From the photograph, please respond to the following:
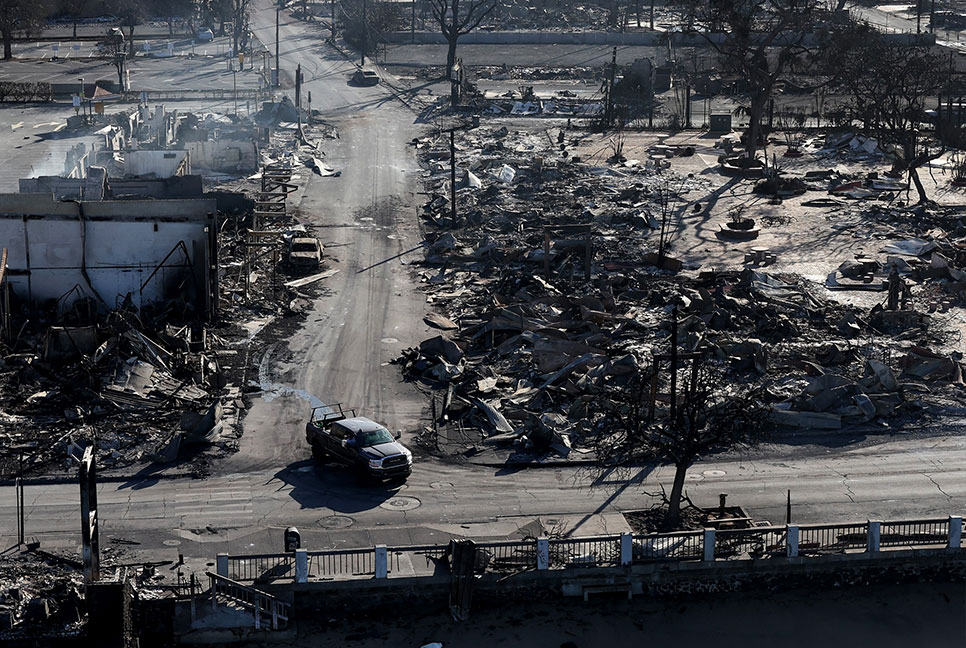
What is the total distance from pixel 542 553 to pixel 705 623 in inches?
118

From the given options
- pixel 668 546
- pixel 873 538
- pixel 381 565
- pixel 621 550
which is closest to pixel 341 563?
pixel 381 565

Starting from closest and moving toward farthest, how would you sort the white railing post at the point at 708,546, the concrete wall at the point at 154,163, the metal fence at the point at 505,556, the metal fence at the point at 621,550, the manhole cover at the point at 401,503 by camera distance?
the metal fence at the point at 621,550 → the metal fence at the point at 505,556 → the white railing post at the point at 708,546 → the manhole cover at the point at 401,503 → the concrete wall at the point at 154,163

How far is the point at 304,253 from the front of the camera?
142 ft

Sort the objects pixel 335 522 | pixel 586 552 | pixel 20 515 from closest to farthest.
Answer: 1. pixel 586 552
2. pixel 20 515
3. pixel 335 522

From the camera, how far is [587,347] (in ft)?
107

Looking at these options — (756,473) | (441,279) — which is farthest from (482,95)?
(756,473)

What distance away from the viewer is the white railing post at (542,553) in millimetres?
21812

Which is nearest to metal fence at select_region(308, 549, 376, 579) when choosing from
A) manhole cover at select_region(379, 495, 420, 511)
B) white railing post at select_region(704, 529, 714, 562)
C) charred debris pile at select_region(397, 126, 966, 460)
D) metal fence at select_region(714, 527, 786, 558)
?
manhole cover at select_region(379, 495, 420, 511)

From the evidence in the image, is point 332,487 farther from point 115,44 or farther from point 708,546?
point 115,44

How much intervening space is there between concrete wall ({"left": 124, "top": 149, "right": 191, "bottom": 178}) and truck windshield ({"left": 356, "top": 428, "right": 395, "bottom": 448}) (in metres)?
26.4

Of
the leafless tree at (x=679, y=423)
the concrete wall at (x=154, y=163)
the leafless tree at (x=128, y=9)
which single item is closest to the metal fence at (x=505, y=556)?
the leafless tree at (x=679, y=423)

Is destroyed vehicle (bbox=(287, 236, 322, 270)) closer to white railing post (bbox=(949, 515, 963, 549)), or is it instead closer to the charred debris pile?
the charred debris pile

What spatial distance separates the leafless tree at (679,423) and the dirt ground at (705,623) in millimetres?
2094

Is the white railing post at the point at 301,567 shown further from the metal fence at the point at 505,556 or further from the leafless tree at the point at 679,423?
the leafless tree at the point at 679,423
